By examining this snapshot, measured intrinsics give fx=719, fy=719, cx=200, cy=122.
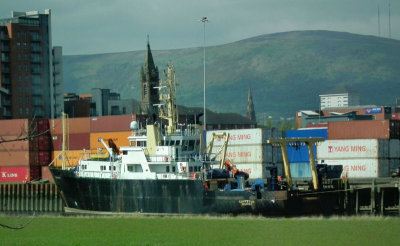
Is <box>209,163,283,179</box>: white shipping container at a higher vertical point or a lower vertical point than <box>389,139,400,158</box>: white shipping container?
lower

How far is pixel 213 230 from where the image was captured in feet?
107

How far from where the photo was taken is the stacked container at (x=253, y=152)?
64688 mm

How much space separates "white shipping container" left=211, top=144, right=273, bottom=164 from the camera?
64.8 m

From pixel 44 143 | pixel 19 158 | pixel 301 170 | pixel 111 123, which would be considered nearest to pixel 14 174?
pixel 19 158

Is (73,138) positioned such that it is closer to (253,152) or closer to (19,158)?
(19,158)

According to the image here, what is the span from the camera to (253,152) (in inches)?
2571

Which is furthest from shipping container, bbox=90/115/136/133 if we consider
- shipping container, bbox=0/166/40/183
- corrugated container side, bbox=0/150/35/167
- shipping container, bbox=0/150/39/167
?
shipping container, bbox=0/166/40/183

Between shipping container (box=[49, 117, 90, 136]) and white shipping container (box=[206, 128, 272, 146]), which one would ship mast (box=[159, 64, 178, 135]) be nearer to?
white shipping container (box=[206, 128, 272, 146])

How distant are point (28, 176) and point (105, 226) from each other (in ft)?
129

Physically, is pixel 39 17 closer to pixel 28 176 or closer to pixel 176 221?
pixel 28 176

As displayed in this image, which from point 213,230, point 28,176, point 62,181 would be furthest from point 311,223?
point 28,176

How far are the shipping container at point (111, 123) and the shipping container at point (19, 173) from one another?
23.8 feet

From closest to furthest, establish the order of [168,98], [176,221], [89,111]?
[176,221] < [168,98] < [89,111]

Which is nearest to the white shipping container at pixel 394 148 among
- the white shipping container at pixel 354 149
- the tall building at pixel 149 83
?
the white shipping container at pixel 354 149
